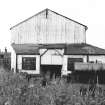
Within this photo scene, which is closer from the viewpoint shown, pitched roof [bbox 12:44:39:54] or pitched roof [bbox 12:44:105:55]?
pitched roof [bbox 12:44:105:55]

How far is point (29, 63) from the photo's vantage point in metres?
25.0

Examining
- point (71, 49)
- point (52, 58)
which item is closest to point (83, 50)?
point (71, 49)

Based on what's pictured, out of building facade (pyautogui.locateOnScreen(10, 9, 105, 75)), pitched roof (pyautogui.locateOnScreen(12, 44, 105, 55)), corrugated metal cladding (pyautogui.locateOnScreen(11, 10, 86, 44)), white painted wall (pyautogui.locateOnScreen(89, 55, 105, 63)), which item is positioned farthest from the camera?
corrugated metal cladding (pyautogui.locateOnScreen(11, 10, 86, 44))

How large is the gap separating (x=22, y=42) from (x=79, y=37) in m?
7.12

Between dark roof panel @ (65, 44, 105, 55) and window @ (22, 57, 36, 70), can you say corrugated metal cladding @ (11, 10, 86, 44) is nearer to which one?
dark roof panel @ (65, 44, 105, 55)

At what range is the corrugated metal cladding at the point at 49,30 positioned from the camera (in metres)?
28.7

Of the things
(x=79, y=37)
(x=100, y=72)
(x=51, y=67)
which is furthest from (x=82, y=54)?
(x=100, y=72)

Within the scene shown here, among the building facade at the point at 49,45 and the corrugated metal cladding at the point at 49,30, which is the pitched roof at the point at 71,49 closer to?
the building facade at the point at 49,45

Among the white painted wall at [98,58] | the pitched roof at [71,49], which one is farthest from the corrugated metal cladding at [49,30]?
the white painted wall at [98,58]

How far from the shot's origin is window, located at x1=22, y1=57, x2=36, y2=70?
24.9m

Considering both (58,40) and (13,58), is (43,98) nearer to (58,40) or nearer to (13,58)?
(13,58)

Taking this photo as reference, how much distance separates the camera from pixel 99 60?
2358cm

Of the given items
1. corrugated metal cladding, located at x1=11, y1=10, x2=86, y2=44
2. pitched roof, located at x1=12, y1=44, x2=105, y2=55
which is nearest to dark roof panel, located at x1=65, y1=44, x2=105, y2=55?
pitched roof, located at x1=12, y1=44, x2=105, y2=55

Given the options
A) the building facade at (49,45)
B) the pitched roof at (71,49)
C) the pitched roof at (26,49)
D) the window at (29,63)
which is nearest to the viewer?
the pitched roof at (71,49)
